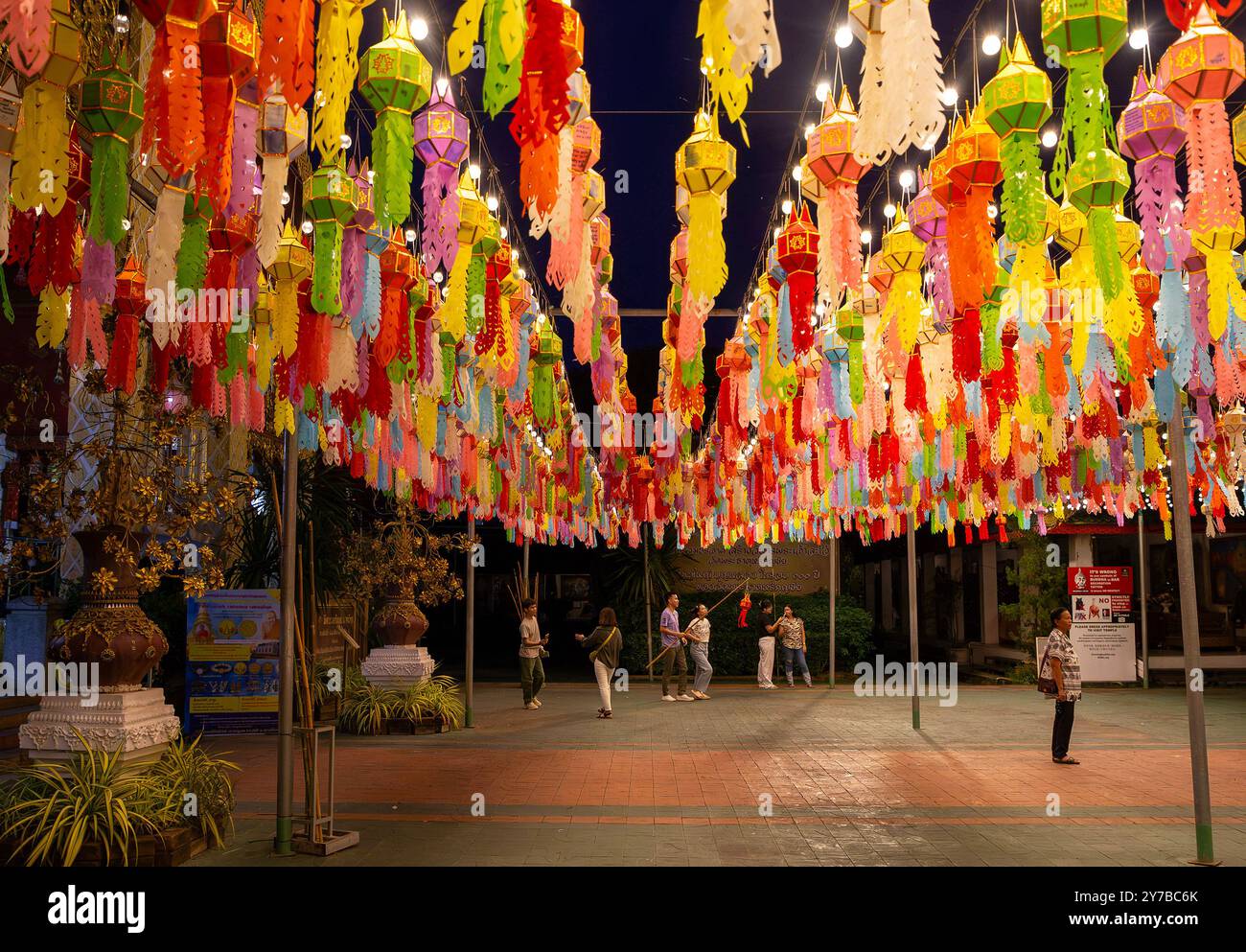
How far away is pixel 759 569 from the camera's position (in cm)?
1862

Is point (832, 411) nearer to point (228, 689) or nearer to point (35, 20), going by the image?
point (35, 20)

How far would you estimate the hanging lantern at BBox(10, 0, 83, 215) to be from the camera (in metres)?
2.66

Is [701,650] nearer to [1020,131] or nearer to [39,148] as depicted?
[1020,131]

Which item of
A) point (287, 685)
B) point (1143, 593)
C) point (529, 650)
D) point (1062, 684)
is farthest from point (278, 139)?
point (1143, 593)

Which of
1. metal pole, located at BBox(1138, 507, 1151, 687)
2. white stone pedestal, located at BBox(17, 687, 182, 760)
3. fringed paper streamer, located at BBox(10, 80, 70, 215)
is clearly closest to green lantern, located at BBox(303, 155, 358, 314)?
fringed paper streamer, located at BBox(10, 80, 70, 215)

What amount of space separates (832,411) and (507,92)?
12.5ft

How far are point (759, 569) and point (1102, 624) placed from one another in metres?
6.34

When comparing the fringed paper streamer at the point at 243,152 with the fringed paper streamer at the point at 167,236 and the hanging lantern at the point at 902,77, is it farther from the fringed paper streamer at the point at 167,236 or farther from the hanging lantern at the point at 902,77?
the hanging lantern at the point at 902,77

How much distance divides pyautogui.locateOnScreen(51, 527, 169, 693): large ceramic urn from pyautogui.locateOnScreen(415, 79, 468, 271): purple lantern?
376 cm

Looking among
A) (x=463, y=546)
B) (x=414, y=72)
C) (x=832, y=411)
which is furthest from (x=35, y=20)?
(x=463, y=546)

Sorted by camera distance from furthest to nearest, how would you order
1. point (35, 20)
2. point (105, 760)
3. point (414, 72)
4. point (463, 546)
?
1. point (463, 546)
2. point (105, 760)
3. point (414, 72)
4. point (35, 20)

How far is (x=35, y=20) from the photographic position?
7.28 ft

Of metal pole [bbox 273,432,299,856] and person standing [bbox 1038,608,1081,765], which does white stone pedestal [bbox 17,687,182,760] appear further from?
person standing [bbox 1038,608,1081,765]

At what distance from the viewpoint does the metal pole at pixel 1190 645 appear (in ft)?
15.9
